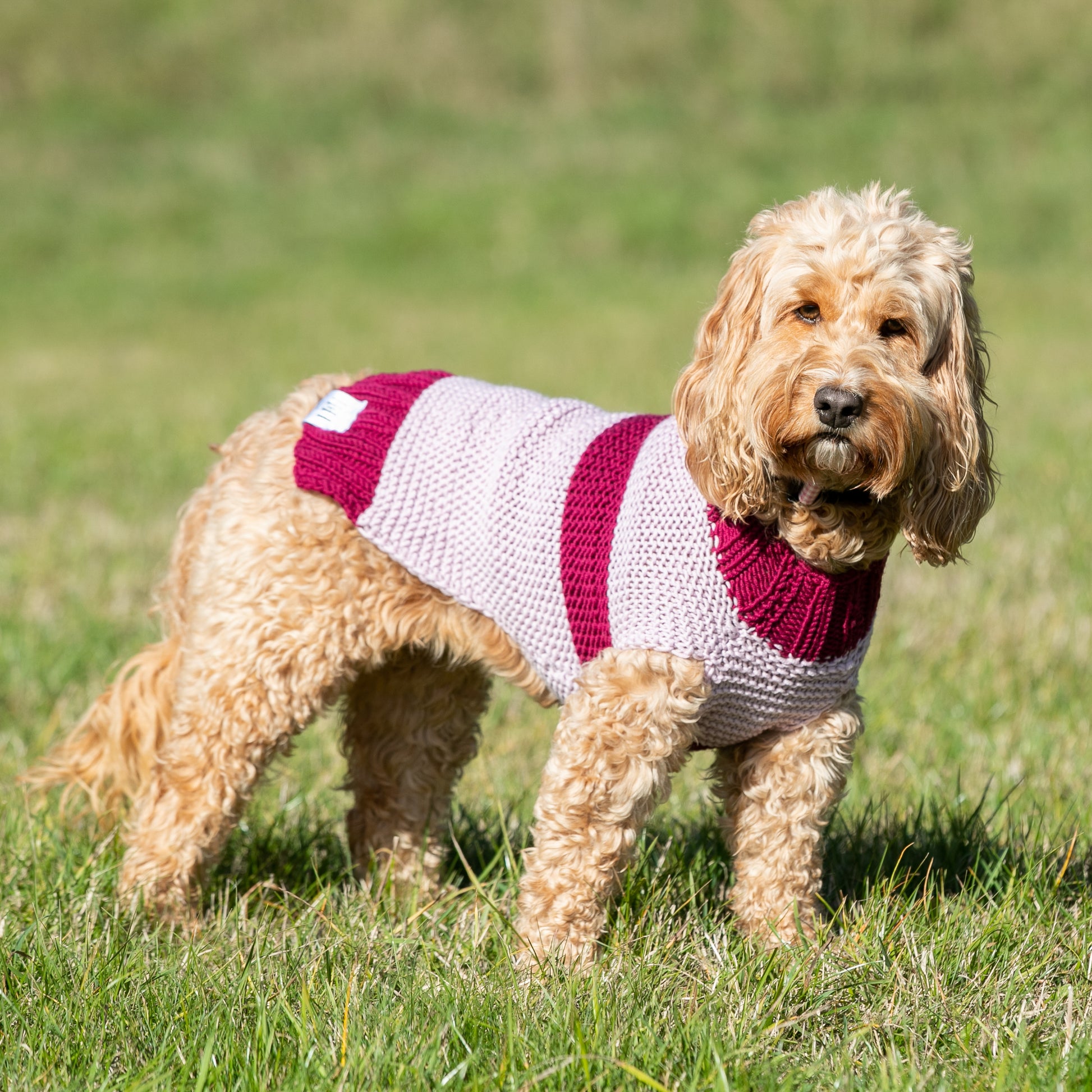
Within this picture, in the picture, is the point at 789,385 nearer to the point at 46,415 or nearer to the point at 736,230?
the point at 46,415

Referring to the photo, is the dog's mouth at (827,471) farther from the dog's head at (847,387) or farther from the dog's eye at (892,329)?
the dog's eye at (892,329)

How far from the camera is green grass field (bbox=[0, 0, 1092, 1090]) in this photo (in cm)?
276

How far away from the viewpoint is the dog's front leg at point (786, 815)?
3225mm

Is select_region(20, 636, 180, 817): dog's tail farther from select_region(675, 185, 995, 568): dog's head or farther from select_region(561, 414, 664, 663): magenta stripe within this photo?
select_region(675, 185, 995, 568): dog's head

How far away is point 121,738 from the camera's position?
3.89m

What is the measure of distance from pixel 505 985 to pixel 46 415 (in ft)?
30.0

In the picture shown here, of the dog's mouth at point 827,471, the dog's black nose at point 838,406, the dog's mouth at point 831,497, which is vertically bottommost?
the dog's mouth at point 831,497

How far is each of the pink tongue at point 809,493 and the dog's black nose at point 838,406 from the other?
20 centimetres

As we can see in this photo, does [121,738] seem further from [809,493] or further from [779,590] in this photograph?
[809,493]

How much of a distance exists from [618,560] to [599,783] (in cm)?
50

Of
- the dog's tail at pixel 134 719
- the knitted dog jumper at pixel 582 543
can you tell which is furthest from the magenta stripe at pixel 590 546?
the dog's tail at pixel 134 719

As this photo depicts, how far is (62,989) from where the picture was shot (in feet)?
9.32

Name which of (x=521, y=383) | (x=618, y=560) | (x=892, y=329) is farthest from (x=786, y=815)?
(x=521, y=383)

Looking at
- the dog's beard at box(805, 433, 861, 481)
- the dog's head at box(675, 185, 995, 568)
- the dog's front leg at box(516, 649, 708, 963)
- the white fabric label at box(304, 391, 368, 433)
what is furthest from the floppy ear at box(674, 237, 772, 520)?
the white fabric label at box(304, 391, 368, 433)
